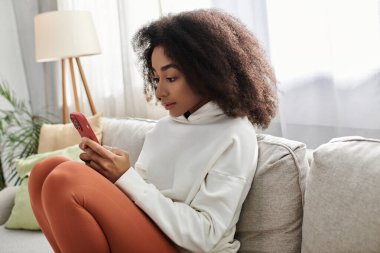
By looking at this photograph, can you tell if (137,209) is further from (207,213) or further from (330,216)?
(330,216)

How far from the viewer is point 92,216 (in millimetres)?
1161

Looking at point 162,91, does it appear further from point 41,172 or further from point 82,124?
point 41,172

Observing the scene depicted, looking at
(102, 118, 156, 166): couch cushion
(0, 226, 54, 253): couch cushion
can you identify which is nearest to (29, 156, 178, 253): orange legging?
(0, 226, 54, 253): couch cushion

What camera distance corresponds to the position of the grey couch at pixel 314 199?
1050 mm

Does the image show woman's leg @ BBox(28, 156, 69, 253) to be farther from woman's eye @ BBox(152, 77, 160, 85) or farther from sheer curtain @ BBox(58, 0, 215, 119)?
sheer curtain @ BBox(58, 0, 215, 119)

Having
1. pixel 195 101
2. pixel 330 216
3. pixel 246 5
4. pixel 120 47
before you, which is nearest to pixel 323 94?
pixel 246 5

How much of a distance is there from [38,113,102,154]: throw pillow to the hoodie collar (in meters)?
1.02

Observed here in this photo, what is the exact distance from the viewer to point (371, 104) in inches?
64.3

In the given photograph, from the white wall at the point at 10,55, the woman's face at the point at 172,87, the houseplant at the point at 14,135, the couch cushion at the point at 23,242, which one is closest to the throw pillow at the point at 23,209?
the couch cushion at the point at 23,242

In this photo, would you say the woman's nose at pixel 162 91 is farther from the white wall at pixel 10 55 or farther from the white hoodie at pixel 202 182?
the white wall at pixel 10 55

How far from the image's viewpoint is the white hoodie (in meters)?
1.18

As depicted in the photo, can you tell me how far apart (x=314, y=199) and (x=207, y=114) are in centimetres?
38

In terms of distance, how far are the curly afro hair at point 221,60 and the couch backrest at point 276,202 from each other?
0.39 ft

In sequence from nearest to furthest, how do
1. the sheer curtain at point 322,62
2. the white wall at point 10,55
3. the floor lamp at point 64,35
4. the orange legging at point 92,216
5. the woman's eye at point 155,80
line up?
the orange legging at point 92,216
the woman's eye at point 155,80
the sheer curtain at point 322,62
the floor lamp at point 64,35
the white wall at point 10,55
